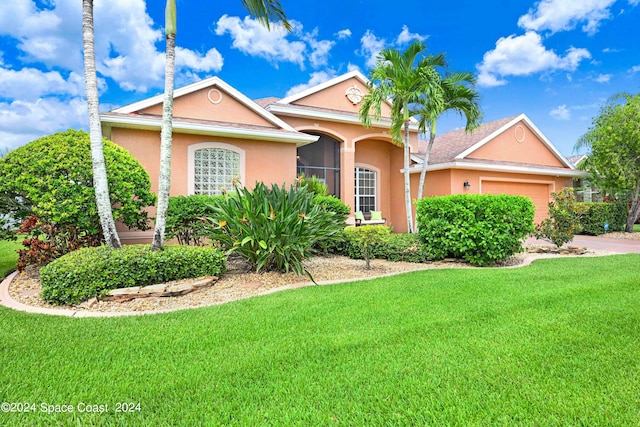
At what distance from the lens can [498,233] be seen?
869 centimetres

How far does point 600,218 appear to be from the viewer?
57.2 ft

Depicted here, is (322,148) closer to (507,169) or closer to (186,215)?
(186,215)

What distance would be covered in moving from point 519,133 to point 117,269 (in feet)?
60.2

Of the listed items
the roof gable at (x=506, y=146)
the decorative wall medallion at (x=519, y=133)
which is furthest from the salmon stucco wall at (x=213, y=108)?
the decorative wall medallion at (x=519, y=133)

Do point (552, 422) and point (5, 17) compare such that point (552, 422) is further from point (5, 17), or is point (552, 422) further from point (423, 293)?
point (5, 17)

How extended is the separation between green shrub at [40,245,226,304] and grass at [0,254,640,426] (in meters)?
0.74

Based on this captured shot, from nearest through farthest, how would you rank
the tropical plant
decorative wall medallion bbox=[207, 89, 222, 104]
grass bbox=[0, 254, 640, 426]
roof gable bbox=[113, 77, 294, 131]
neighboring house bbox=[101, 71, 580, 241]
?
grass bbox=[0, 254, 640, 426], neighboring house bbox=[101, 71, 580, 241], roof gable bbox=[113, 77, 294, 131], decorative wall medallion bbox=[207, 89, 222, 104], the tropical plant

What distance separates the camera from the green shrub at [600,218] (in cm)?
1734

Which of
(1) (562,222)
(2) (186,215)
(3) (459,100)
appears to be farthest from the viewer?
(3) (459,100)

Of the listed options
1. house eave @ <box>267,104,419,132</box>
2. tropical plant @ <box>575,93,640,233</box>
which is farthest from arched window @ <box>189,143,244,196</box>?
tropical plant @ <box>575,93,640,233</box>

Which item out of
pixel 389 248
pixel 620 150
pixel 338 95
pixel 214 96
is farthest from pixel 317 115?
pixel 620 150

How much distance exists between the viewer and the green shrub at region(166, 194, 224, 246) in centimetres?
951

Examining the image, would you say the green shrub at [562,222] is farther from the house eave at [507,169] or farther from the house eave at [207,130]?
the house eave at [207,130]

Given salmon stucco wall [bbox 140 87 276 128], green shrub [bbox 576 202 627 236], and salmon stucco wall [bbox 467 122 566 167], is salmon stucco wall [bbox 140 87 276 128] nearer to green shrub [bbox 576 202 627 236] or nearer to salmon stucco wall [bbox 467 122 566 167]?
salmon stucco wall [bbox 467 122 566 167]
